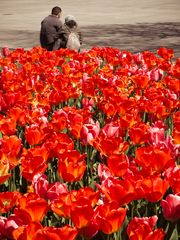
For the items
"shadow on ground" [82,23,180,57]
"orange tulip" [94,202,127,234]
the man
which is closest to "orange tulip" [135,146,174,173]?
"orange tulip" [94,202,127,234]

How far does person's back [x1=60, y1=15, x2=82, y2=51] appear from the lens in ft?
33.0

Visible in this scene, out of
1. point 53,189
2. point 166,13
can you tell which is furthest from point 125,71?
point 166,13

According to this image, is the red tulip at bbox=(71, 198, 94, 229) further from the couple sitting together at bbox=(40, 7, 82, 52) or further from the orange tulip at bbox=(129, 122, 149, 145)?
the couple sitting together at bbox=(40, 7, 82, 52)

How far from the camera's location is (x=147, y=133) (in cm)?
285

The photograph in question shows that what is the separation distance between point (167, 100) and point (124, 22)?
791 inches

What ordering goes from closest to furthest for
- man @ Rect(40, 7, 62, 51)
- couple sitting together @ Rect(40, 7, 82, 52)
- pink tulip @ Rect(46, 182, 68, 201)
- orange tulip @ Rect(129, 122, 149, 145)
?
1. pink tulip @ Rect(46, 182, 68, 201)
2. orange tulip @ Rect(129, 122, 149, 145)
3. couple sitting together @ Rect(40, 7, 82, 52)
4. man @ Rect(40, 7, 62, 51)

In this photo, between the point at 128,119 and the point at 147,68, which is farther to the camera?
the point at 147,68

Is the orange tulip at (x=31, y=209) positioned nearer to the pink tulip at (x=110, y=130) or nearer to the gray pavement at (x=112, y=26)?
the pink tulip at (x=110, y=130)

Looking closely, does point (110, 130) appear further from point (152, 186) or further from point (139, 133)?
point (152, 186)

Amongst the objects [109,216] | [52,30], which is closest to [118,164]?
[109,216]

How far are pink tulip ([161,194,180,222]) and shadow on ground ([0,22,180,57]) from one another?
39.6 ft

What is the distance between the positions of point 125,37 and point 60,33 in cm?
791

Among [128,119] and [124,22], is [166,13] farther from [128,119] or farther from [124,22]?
[128,119]

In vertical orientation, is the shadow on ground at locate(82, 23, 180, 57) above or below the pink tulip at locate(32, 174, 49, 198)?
below
